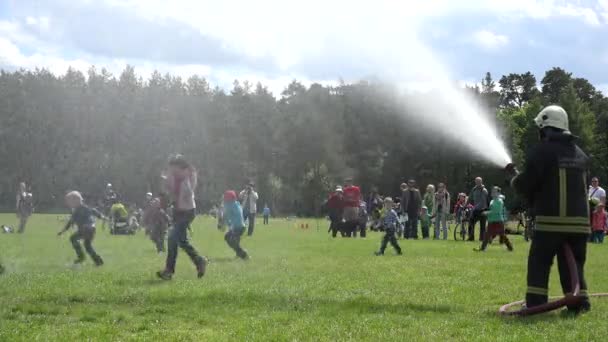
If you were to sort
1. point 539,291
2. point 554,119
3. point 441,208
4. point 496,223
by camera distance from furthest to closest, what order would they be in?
point 441,208
point 496,223
point 554,119
point 539,291

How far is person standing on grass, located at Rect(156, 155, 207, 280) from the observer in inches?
533

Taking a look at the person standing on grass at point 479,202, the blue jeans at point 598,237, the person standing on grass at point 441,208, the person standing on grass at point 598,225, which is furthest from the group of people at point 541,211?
the person standing on grass at point 441,208

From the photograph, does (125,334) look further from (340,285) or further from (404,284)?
(404,284)

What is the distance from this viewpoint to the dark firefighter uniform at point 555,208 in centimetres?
949

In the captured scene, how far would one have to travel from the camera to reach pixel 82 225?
647 inches

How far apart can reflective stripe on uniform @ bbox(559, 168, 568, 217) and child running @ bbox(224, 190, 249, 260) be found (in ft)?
30.7

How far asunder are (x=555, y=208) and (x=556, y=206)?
28 millimetres

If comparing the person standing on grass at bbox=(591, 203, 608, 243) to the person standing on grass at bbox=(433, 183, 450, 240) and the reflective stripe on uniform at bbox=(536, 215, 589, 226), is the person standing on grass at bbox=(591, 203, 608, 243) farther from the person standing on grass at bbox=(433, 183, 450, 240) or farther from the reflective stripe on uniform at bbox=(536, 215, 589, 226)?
the reflective stripe on uniform at bbox=(536, 215, 589, 226)

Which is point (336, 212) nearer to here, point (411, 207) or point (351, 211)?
point (351, 211)

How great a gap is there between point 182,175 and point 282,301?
4234mm

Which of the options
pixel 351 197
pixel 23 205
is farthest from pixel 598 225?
pixel 23 205

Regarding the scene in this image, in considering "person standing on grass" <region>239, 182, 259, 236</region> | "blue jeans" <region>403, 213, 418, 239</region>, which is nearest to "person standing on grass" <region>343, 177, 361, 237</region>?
"blue jeans" <region>403, 213, 418, 239</region>

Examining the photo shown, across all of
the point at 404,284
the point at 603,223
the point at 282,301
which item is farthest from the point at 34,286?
the point at 603,223

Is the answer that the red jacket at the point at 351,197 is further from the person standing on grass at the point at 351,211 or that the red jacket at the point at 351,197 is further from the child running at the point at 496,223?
the child running at the point at 496,223
